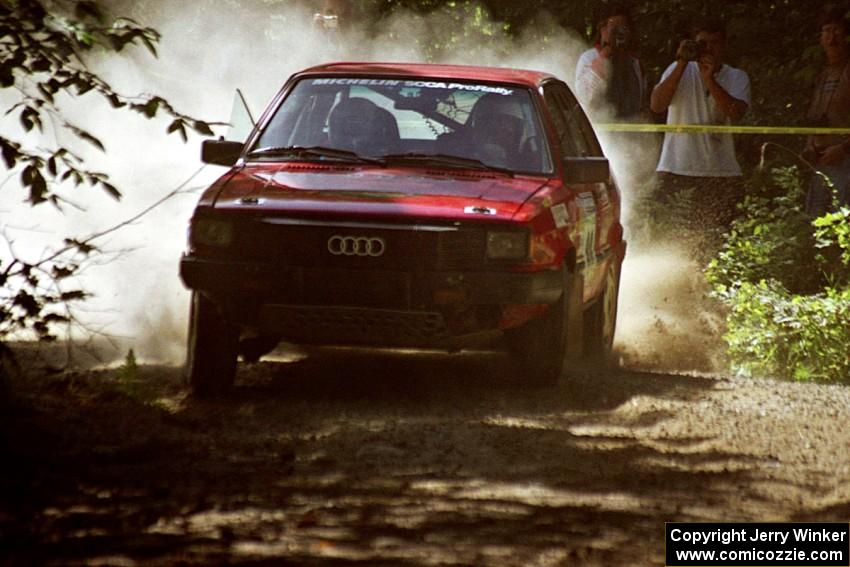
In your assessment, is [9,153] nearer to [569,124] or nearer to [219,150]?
[219,150]

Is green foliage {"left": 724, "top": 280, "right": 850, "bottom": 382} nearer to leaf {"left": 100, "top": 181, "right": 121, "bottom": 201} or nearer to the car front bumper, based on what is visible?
the car front bumper

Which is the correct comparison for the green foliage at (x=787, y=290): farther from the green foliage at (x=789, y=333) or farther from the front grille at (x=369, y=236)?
the front grille at (x=369, y=236)

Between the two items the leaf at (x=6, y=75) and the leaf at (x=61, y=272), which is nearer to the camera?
the leaf at (x=6, y=75)

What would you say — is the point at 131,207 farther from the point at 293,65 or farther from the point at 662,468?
the point at 662,468

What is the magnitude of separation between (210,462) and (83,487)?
0.65 metres

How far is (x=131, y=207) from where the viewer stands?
15.8 m

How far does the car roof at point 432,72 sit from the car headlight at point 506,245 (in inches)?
63.2

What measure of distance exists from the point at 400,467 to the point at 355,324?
1.51 m

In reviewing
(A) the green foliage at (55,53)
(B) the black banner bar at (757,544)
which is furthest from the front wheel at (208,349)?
(B) the black banner bar at (757,544)

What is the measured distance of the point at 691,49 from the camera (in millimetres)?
14656

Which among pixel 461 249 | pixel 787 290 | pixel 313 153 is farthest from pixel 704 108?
pixel 461 249

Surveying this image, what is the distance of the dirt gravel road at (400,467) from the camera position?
563 centimetres

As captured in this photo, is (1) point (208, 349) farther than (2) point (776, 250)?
No

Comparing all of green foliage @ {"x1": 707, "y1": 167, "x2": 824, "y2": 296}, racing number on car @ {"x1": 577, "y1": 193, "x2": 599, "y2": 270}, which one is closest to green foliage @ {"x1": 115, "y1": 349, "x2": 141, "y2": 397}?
racing number on car @ {"x1": 577, "y1": 193, "x2": 599, "y2": 270}
